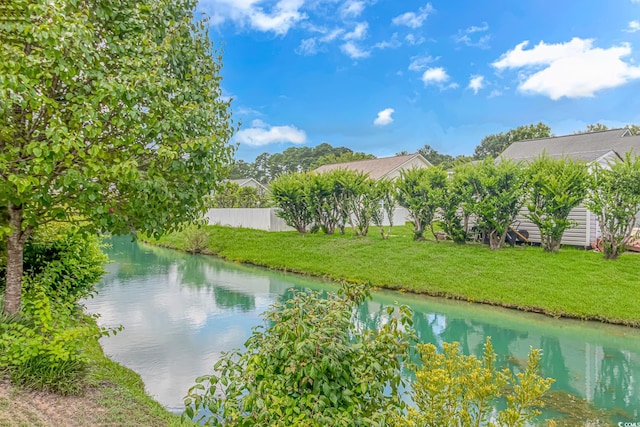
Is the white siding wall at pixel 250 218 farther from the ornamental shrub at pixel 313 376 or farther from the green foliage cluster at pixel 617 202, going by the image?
the ornamental shrub at pixel 313 376

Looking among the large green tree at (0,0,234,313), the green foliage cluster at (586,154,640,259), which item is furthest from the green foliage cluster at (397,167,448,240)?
the large green tree at (0,0,234,313)

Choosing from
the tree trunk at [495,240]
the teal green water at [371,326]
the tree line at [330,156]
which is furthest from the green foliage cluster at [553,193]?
the tree line at [330,156]

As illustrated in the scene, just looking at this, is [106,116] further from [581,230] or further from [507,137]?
[507,137]

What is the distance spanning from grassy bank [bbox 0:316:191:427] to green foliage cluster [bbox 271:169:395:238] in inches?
495

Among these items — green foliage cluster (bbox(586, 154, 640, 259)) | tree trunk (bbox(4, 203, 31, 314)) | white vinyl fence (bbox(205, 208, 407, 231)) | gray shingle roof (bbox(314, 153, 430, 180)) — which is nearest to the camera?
tree trunk (bbox(4, 203, 31, 314))

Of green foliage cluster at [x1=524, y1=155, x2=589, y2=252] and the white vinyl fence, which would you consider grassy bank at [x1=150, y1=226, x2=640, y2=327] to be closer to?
green foliage cluster at [x1=524, y1=155, x2=589, y2=252]

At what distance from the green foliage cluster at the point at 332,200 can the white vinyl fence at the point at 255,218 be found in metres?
1.73

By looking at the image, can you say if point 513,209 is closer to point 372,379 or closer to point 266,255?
point 266,255

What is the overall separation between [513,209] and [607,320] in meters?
5.00

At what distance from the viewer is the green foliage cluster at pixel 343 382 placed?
6.88 feet

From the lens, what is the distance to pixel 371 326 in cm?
808

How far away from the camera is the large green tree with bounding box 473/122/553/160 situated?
35531 millimetres

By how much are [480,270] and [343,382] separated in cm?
972

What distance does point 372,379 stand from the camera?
237cm
